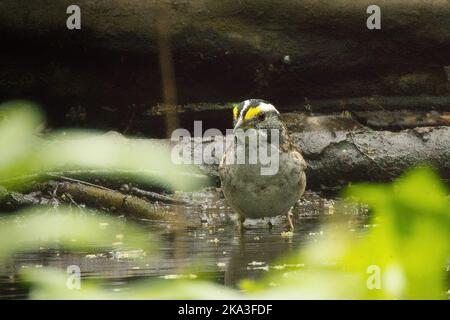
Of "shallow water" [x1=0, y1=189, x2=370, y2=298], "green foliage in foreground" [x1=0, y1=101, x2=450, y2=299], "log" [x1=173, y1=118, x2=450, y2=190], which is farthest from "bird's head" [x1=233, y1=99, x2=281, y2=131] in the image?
"green foliage in foreground" [x1=0, y1=101, x2=450, y2=299]

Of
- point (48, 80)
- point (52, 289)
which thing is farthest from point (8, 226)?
point (52, 289)

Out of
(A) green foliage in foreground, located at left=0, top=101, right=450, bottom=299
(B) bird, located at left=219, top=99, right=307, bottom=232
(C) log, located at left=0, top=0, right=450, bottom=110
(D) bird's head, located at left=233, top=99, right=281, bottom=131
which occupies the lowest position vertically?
(A) green foliage in foreground, located at left=0, top=101, right=450, bottom=299

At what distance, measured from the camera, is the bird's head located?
5891 mm

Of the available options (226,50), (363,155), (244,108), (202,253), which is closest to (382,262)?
(202,253)

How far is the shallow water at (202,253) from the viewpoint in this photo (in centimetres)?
421

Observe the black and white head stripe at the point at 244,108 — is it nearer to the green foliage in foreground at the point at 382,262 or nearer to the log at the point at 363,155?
the log at the point at 363,155

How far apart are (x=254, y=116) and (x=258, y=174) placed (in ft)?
1.43

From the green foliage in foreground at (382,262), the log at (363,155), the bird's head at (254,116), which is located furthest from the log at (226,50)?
the green foliage in foreground at (382,262)

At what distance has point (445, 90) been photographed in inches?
331

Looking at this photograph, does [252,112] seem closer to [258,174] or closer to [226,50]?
[258,174]

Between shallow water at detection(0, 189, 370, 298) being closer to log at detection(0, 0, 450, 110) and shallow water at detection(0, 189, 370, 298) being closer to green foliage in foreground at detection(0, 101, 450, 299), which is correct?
log at detection(0, 0, 450, 110)

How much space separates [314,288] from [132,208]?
17.5ft

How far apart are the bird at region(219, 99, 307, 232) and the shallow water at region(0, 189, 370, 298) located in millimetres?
205

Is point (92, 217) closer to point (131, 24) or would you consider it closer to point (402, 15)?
point (131, 24)
